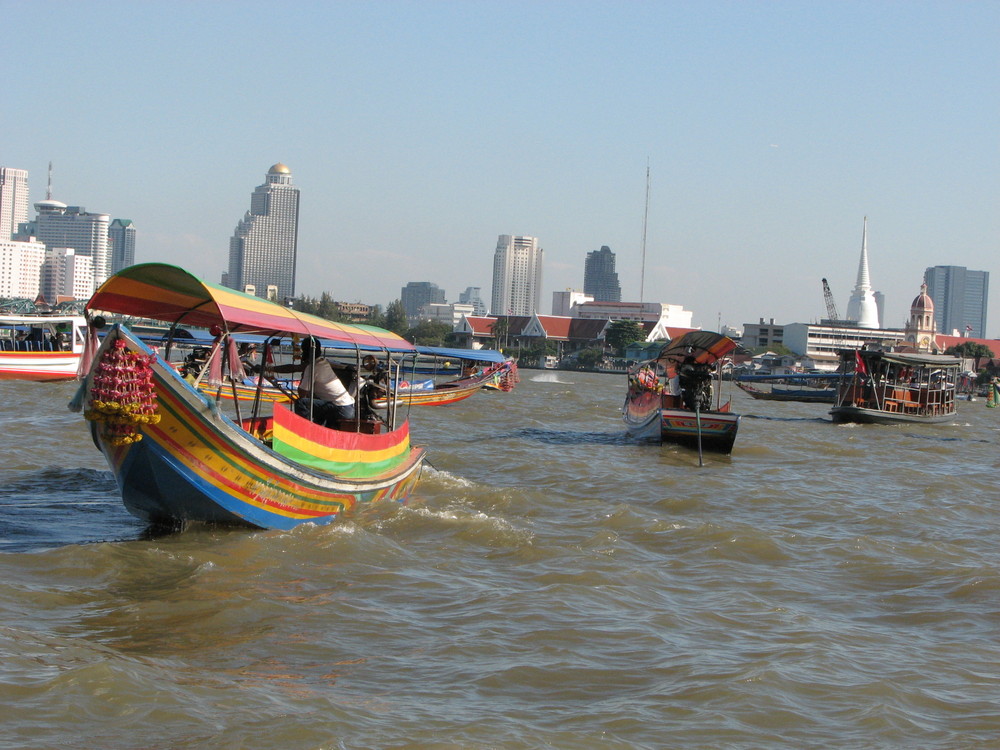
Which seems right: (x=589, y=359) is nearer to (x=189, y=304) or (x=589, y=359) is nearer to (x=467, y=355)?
(x=467, y=355)

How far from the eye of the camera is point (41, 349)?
106 feet

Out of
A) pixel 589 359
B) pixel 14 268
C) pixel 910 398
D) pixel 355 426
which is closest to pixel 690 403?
pixel 355 426

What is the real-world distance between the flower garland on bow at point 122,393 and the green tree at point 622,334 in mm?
100559

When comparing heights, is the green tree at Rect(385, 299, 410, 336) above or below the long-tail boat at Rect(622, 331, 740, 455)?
above

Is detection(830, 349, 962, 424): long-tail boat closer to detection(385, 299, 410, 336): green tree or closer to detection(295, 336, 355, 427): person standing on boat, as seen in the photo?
detection(295, 336, 355, 427): person standing on boat

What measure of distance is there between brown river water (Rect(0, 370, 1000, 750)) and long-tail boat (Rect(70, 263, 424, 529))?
32 cm

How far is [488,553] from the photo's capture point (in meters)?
9.26

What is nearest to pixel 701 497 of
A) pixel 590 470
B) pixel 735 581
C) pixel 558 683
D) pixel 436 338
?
pixel 590 470

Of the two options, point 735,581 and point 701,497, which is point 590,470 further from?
point 735,581

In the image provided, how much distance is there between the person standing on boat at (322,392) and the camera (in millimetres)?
10078

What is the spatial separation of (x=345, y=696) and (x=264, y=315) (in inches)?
158

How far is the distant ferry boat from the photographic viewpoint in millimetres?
30188

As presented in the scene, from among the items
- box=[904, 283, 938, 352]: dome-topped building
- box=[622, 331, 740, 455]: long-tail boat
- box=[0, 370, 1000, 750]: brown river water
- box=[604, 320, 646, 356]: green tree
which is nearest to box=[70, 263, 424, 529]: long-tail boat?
box=[0, 370, 1000, 750]: brown river water

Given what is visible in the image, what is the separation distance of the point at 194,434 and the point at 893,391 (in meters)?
27.8
